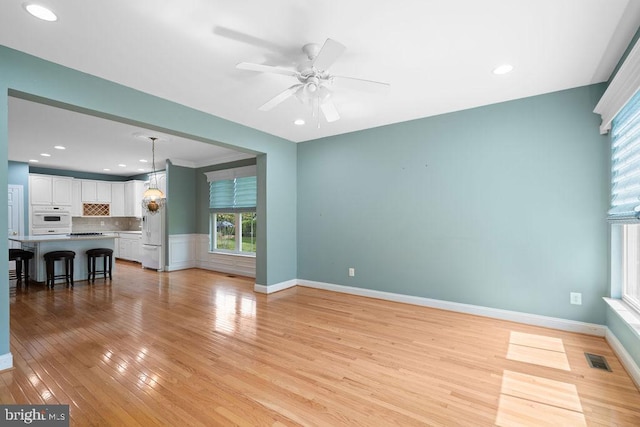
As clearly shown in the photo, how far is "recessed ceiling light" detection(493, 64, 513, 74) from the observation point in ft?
8.87

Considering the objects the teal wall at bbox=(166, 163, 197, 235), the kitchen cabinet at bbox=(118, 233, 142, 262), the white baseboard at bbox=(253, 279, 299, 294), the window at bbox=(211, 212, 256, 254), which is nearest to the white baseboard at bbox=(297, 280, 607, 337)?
the white baseboard at bbox=(253, 279, 299, 294)

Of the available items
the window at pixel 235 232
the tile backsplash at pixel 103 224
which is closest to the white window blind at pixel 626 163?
the window at pixel 235 232

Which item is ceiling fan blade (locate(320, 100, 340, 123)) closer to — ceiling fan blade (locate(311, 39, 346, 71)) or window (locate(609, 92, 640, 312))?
ceiling fan blade (locate(311, 39, 346, 71))

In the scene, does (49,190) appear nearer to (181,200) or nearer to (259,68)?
(181,200)

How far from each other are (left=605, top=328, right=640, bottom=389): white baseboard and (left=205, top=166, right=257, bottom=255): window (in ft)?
18.3

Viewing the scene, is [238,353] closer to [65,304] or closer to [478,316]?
[478,316]

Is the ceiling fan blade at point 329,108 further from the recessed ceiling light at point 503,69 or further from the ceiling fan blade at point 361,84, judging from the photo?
the recessed ceiling light at point 503,69

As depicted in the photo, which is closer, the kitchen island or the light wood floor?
the light wood floor

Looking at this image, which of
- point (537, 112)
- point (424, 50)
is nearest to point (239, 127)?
point (424, 50)

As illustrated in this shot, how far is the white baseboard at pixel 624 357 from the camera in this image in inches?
86.7

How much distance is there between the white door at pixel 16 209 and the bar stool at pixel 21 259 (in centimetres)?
177

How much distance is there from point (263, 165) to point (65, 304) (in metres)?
3.51

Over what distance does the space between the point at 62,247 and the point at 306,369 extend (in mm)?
5920

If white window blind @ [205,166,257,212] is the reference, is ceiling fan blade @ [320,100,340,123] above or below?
above
